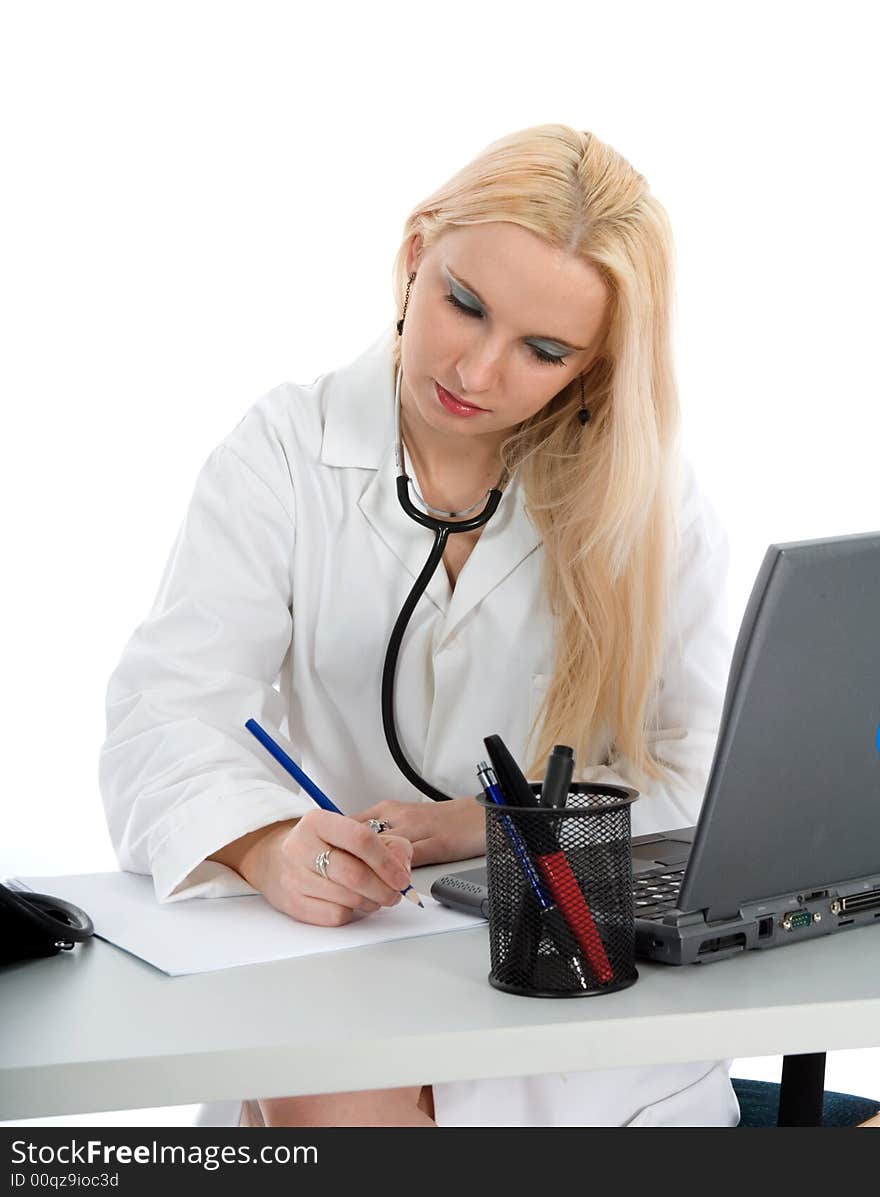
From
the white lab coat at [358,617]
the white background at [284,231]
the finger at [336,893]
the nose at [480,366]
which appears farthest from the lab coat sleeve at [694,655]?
the white background at [284,231]

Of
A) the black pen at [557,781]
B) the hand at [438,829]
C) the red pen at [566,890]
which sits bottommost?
the hand at [438,829]

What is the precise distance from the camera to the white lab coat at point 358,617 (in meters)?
1.64

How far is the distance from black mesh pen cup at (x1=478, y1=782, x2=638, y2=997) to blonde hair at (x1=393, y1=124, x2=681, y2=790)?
597mm

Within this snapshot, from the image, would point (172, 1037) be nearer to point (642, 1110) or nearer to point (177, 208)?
point (642, 1110)

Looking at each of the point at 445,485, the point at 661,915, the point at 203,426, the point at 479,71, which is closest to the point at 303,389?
the point at 445,485

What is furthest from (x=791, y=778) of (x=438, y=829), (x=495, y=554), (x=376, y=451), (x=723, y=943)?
(x=376, y=451)

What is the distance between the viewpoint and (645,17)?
10.7 feet

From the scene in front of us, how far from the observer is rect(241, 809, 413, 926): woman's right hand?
1186mm

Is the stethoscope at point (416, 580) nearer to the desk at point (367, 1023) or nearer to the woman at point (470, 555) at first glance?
the woman at point (470, 555)

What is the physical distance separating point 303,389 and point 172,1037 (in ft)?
3.57

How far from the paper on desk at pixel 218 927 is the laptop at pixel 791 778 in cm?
21

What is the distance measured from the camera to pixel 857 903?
118cm

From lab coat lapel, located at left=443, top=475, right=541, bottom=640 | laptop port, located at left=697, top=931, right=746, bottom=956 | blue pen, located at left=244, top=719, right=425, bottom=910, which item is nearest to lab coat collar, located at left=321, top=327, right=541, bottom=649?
lab coat lapel, located at left=443, top=475, right=541, bottom=640

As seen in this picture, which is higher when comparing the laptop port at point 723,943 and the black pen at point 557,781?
the black pen at point 557,781
